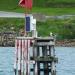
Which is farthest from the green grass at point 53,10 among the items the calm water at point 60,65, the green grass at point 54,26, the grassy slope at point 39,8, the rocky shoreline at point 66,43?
the calm water at point 60,65

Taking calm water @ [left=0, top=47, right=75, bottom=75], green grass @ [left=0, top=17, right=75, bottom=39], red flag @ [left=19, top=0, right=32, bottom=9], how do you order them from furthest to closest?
green grass @ [left=0, top=17, right=75, bottom=39], calm water @ [left=0, top=47, right=75, bottom=75], red flag @ [left=19, top=0, right=32, bottom=9]

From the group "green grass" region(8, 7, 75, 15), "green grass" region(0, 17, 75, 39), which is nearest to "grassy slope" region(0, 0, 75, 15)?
"green grass" region(8, 7, 75, 15)

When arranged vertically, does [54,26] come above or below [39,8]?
below

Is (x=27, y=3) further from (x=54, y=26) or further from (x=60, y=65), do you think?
(x=54, y=26)

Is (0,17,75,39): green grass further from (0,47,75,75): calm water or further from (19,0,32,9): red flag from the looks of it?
(19,0,32,9): red flag

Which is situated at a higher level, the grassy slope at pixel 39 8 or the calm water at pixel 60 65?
the grassy slope at pixel 39 8

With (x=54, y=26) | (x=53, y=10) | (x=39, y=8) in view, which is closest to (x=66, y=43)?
(x=54, y=26)

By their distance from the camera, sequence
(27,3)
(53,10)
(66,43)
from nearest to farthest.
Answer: (27,3) < (66,43) < (53,10)

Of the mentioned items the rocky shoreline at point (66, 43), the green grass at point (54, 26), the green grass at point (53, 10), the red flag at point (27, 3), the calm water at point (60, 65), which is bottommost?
the calm water at point (60, 65)

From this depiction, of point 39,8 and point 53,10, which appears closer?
point 53,10

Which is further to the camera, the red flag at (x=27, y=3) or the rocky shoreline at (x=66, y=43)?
the rocky shoreline at (x=66, y=43)

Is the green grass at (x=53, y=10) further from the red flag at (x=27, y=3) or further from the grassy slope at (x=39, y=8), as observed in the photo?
the red flag at (x=27, y=3)

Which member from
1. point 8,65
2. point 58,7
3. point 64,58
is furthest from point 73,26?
point 8,65

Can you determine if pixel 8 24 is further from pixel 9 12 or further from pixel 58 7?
pixel 58 7
